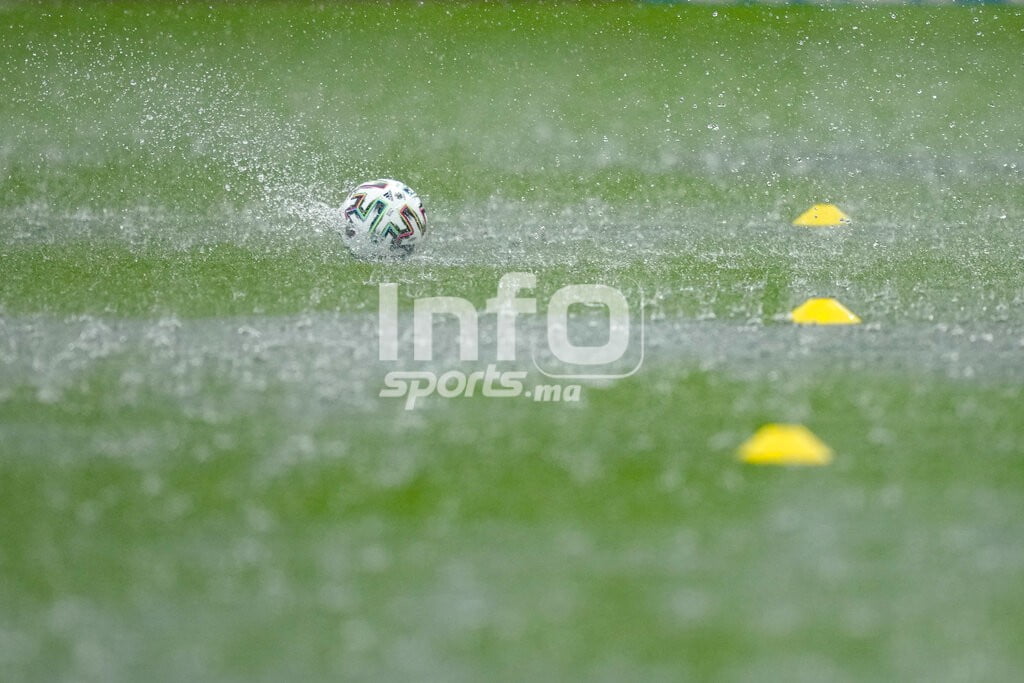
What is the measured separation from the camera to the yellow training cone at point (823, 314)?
5.80m

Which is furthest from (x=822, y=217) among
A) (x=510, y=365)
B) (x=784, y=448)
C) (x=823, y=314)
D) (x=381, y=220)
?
(x=784, y=448)

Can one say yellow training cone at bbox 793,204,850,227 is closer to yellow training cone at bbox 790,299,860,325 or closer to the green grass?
the green grass

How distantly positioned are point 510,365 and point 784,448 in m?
1.29

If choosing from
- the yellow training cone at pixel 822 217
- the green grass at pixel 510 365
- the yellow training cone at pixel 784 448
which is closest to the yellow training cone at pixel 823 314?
the green grass at pixel 510 365

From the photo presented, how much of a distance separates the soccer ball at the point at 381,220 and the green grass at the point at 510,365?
0.14 meters

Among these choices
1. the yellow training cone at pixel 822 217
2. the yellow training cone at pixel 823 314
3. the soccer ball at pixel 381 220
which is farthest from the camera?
the yellow training cone at pixel 822 217

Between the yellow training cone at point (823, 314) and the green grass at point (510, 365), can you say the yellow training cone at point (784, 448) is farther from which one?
the yellow training cone at point (823, 314)

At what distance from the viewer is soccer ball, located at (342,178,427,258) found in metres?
6.75

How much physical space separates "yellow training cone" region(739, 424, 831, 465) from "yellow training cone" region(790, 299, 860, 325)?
140 centimetres

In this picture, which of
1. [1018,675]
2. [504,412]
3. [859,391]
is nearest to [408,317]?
[504,412]

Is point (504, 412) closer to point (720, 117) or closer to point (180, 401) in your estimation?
point (180, 401)

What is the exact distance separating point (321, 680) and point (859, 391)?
8.44 ft

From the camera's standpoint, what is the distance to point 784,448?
4.32 meters

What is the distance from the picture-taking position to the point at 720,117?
9.57 m
